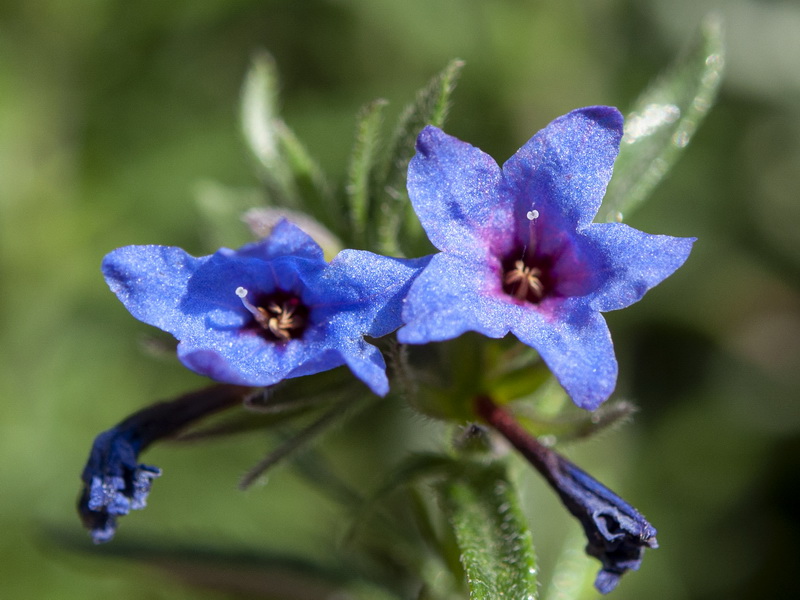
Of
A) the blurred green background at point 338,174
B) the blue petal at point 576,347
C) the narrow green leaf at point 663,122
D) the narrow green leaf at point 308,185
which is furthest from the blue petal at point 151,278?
the blurred green background at point 338,174

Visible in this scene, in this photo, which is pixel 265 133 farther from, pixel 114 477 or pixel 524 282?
pixel 114 477

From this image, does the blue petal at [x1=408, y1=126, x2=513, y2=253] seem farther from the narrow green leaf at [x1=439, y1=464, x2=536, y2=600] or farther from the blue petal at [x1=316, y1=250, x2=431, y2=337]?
the narrow green leaf at [x1=439, y1=464, x2=536, y2=600]

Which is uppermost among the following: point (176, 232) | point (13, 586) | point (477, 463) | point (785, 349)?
point (477, 463)

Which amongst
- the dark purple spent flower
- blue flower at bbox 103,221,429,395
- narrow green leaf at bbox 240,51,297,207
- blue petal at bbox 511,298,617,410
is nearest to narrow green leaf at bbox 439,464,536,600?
the dark purple spent flower

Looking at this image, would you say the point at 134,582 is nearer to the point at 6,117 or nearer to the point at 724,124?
the point at 6,117

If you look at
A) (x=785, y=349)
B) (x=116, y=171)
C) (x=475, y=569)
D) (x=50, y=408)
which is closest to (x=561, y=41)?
(x=785, y=349)

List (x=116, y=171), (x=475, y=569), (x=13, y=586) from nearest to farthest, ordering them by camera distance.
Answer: (x=475, y=569)
(x=13, y=586)
(x=116, y=171)

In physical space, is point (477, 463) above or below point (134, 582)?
above
